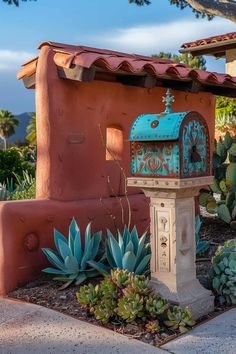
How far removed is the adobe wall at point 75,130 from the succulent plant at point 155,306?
184cm

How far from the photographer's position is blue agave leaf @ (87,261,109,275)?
4.40 m

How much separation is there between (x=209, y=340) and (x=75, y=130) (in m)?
2.66

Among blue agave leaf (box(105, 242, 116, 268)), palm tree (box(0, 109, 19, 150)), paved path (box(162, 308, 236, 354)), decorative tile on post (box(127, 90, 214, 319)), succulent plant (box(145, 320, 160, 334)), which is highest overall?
palm tree (box(0, 109, 19, 150))

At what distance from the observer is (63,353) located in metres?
3.30

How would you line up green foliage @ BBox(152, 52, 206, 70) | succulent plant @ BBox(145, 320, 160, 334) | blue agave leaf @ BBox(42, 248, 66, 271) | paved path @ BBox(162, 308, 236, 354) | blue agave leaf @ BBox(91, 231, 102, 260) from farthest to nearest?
green foliage @ BBox(152, 52, 206, 70), blue agave leaf @ BBox(91, 231, 102, 260), blue agave leaf @ BBox(42, 248, 66, 271), succulent plant @ BBox(145, 320, 160, 334), paved path @ BBox(162, 308, 236, 354)

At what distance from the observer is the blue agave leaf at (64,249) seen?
4.50 meters

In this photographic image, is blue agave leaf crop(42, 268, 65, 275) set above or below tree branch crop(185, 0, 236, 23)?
below

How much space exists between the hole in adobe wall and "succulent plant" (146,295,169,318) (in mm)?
2461

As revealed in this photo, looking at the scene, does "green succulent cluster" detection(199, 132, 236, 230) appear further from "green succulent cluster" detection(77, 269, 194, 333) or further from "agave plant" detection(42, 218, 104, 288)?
"green succulent cluster" detection(77, 269, 194, 333)

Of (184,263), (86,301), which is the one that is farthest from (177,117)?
(86,301)

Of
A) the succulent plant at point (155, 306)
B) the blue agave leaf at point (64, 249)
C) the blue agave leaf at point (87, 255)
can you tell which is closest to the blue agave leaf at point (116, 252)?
Answer: the blue agave leaf at point (87, 255)

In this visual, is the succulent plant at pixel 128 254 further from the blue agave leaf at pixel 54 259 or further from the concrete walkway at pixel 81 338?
the concrete walkway at pixel 81 338

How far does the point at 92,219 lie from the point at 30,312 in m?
1.46

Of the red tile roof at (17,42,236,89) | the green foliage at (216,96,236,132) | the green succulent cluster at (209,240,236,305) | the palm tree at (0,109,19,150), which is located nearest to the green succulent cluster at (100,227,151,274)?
the green succulent cluster at (209,240,236,305)
